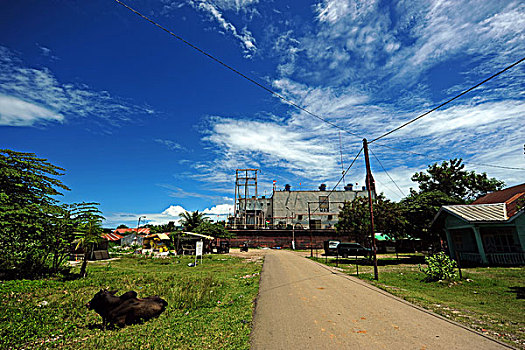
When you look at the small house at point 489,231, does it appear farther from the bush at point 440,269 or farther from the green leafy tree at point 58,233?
the green leafy tree at point 58,233

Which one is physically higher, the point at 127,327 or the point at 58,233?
the point at 58,233

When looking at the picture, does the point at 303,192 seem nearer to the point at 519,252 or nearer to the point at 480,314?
the point at 519,252

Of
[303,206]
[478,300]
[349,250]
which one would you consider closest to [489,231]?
[349,250]

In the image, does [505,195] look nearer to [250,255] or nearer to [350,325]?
[250,255]

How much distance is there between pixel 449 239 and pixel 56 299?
2860 centimetres

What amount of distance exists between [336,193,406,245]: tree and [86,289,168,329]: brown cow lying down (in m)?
19.2

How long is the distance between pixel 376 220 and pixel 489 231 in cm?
896

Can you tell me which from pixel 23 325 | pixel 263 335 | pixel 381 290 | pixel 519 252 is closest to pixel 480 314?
pixel 381 290

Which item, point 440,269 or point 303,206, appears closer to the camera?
point 440,269

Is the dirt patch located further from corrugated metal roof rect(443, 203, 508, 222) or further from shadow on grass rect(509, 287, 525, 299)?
shadow on grass rect(509, 287, 525, 299)

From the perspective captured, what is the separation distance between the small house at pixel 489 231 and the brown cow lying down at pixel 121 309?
63.1 feet

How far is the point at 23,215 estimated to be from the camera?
Answer: 12289 millimetres

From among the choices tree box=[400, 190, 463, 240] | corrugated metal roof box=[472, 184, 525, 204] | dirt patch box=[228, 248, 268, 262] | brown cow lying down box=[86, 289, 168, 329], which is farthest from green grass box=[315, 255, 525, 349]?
corrugated metal roof box=[472, 184, 525, 204]

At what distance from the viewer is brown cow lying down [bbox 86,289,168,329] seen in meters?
6.12
